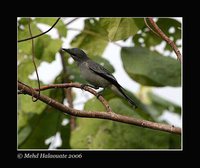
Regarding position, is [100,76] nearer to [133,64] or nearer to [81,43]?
[133,64]

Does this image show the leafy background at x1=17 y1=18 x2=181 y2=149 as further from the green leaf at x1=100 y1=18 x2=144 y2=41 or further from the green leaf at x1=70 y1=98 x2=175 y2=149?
the green leaf at x1=100 y1=18 x2=144 y2=41

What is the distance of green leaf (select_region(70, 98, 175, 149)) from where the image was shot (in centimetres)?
413

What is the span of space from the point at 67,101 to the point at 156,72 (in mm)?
807

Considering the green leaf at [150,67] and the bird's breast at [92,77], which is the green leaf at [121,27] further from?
the green leaf at [150,67]

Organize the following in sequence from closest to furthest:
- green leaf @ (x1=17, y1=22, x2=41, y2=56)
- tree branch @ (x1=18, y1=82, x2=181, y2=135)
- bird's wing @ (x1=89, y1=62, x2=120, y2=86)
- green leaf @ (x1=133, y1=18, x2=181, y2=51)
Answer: tree branch @ (x1=18, y1=82, x2=181, y2=135) < bird's wing @ (x1=89, y1=62, x2=120, y2=86) < green leaf @ (x1=17, y1=22, x2=41, y2=56) < green leaf @ (x1=133, y1=18, x2=181, y2=51)

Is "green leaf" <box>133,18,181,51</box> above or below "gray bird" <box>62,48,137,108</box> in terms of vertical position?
above

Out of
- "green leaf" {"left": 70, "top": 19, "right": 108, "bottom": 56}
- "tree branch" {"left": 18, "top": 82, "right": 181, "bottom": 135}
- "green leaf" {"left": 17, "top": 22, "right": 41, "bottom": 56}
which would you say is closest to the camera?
"tree branch" {"left": 18, "top": 82, "right": 181, "bottom": 135}

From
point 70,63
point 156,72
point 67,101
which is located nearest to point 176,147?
point 156,72

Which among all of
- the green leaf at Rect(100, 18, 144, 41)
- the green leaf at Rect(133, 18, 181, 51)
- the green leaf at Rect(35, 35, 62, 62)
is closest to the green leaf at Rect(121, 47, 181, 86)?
the green leaf at Rect(133, 18, 181, 51)

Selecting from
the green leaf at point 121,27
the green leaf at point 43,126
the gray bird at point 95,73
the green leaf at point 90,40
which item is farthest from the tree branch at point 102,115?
the green leaf at point 90,40

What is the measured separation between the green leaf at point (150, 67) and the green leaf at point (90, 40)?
1.17 ft

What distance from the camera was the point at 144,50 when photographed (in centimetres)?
441
